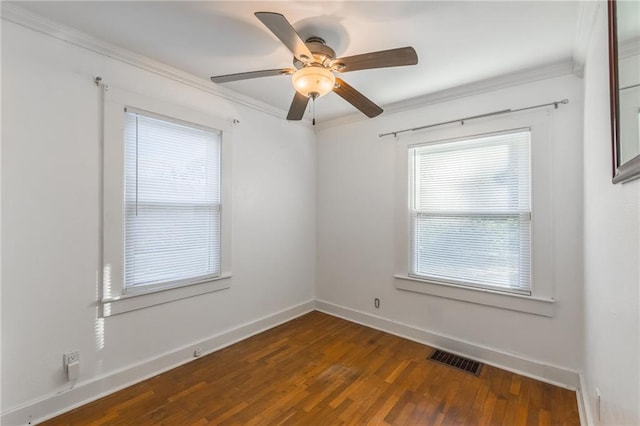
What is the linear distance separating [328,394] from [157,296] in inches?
63.0

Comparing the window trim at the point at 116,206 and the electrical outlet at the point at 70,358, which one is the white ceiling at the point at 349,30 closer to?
the window trim at the point at 116,206

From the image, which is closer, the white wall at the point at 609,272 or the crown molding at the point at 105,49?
the white wall at the point at 609,272

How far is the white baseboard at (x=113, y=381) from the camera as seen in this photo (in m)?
1.79

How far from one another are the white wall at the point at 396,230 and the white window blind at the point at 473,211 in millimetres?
215

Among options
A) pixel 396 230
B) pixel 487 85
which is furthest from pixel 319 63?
pixel 396 230

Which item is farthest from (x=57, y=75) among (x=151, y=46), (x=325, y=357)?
(x=325, y=357)

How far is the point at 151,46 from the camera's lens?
2.13 m

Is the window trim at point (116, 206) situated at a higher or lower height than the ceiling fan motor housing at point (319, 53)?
lower

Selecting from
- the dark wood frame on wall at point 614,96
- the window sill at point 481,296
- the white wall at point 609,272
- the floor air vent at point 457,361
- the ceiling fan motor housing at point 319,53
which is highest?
the ceiling fan motor housing at point 319,53

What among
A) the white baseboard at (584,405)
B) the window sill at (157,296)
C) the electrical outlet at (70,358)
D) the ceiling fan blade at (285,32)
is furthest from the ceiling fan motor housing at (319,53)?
the white baseboard at (584,405)

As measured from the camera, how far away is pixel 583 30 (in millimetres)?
1797

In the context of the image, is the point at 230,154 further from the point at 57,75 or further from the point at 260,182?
the point at 57,75

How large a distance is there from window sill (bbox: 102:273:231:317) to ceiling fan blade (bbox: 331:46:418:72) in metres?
2.20

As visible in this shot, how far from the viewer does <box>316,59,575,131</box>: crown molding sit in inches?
90.9
